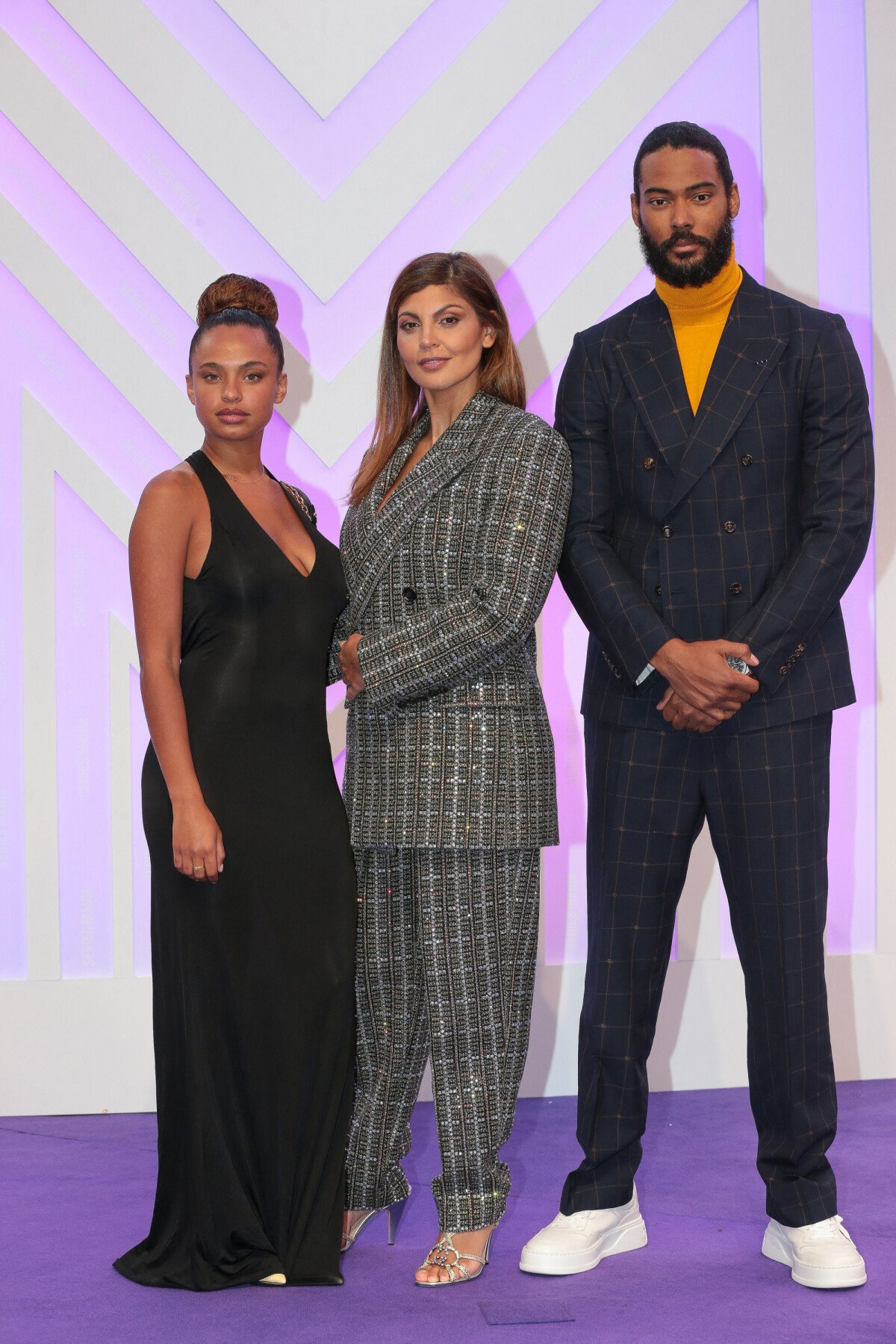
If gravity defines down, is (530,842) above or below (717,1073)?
above

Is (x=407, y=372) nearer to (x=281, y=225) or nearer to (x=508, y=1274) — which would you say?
(x=281, y=225)

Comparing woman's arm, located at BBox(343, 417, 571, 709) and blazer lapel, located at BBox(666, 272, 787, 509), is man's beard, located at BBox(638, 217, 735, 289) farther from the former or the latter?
woman's arm, located at BBox(343, 417, 571, 709)

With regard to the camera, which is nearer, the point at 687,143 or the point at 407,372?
the point at 687,143

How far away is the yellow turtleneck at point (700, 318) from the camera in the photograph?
2420mm

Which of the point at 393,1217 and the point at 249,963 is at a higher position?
the point at 249,963

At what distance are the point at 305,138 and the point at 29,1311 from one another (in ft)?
9.12

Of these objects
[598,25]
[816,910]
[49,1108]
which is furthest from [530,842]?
[598,25]

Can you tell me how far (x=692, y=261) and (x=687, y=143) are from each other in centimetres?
20

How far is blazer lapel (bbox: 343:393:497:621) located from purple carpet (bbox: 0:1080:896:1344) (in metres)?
1.17

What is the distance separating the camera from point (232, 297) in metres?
2.49

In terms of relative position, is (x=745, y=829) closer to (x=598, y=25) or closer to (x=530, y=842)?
(x=530, y=842)

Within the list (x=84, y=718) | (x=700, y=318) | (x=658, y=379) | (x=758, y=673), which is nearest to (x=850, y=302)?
(x=700, y=318)

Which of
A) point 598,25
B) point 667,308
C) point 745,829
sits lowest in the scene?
point 745,829

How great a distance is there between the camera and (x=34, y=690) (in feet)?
11.5
